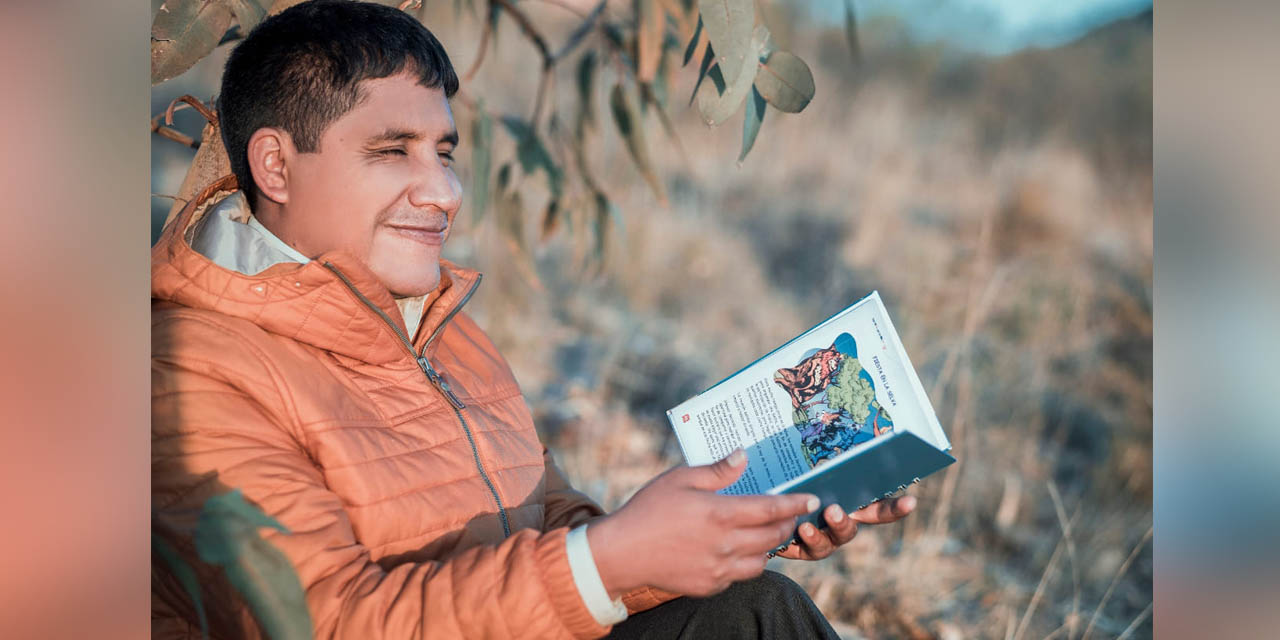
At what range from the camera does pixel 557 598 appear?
94 cm

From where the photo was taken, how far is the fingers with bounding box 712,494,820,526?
0.96 metres

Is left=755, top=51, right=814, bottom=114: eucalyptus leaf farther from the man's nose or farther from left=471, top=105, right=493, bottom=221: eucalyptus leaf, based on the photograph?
left=471, top=105, right=493, bottom=221: eucalyptus leaf

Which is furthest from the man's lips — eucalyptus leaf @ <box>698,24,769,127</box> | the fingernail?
the fingernail

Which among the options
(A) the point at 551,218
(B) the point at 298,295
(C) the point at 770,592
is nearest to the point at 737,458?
(C) the point at 770,592

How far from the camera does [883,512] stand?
1.29 m

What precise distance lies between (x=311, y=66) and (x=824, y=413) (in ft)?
2.26

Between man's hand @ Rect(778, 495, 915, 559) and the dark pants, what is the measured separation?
46 millimetres
